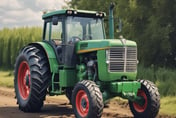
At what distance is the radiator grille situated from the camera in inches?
332

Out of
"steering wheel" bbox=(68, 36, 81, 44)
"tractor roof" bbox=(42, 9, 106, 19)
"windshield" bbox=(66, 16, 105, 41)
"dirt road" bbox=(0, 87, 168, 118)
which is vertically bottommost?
"dirt road" bbox=(0, 87, 168, 118)

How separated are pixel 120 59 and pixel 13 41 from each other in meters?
24.4

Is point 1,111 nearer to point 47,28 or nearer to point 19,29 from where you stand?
point 47,28

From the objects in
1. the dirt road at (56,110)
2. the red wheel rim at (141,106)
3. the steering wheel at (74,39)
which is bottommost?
the dirt road at (56,110)

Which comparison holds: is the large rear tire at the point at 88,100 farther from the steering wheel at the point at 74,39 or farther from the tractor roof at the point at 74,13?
the tractor roof at the point at 74,13

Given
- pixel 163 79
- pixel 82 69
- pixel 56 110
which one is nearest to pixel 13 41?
pixel 163 79

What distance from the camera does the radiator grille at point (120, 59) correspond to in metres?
8.45

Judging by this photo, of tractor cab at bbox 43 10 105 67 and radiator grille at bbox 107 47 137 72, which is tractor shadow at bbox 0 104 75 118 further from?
radiator grille at bbox 107 47 137 72

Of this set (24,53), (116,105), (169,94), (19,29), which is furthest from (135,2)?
(19,29)

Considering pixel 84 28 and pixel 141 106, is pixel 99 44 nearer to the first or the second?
pixel 84 28

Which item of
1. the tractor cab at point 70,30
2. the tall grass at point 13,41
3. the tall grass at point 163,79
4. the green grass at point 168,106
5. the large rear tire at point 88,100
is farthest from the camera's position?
the tall grass at point 13,41

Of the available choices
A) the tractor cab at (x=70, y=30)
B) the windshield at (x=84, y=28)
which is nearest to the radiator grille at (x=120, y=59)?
the tractor cab at (x=70, y=30)

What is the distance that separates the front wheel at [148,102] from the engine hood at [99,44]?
1015mm

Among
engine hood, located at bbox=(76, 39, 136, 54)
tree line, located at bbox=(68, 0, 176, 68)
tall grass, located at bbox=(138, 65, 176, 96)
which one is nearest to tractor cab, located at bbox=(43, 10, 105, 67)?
engine hood, located at bbox=(76, 39, 136, 54)
